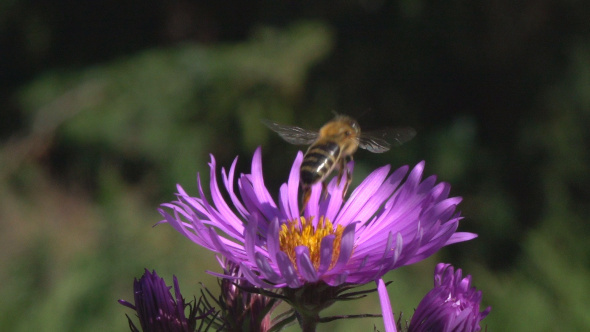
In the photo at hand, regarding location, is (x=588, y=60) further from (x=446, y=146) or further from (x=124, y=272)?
(x=124, y=272)

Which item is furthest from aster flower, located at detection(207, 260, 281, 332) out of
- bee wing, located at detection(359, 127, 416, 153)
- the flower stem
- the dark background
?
the dark background

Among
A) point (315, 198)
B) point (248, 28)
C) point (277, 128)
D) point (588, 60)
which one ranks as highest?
point (248, 28)

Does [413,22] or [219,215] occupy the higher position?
[413,22]

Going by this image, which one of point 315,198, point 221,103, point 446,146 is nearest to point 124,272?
point 221,103

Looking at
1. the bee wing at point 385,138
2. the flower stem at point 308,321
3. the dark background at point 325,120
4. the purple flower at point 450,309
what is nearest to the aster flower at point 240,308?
the flower stem at point 308,321

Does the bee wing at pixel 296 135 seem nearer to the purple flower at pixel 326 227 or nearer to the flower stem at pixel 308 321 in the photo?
the purple flower at pixel 326 227

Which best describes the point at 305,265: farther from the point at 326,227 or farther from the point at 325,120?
the point at 325,120

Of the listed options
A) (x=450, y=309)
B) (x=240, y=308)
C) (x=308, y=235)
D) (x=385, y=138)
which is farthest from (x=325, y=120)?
(x=450, y=309)

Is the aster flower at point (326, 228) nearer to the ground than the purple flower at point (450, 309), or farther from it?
farther from it
